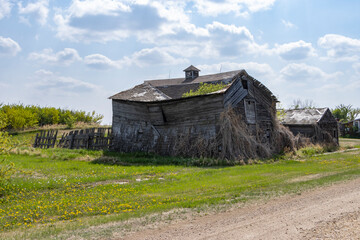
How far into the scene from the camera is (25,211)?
10508 millimetres

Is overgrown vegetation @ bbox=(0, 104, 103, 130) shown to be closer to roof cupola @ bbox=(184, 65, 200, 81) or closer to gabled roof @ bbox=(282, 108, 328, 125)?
roof cupola @ bbox=(184, 65, 200, 81)

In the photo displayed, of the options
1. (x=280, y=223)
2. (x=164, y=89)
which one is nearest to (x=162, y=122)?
(x=164, y=89)

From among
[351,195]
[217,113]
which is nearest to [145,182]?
[351,195]

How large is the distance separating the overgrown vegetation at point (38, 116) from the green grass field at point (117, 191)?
105ft

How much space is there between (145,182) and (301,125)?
93.6 ft

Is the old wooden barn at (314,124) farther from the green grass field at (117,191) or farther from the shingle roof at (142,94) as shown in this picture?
the green grass field at (117,191)

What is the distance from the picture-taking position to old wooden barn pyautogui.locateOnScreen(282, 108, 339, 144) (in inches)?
1502

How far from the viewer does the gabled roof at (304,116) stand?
38.9m

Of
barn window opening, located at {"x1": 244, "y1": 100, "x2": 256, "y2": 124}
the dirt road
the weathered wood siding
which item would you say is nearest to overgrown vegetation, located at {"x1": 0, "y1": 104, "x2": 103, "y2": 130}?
the weathered wood siding

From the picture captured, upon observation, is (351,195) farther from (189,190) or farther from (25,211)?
(25,211)

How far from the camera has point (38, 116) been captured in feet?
176

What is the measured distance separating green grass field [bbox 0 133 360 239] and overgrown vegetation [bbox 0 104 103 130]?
3199cm

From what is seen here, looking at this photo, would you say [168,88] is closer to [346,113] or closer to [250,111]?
[250,111]

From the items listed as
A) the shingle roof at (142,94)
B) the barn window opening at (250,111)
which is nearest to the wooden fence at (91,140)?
the shingle roof at (142,94)
